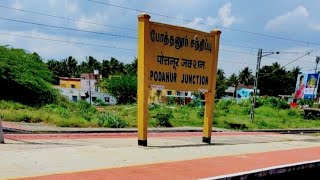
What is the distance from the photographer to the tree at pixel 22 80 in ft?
108

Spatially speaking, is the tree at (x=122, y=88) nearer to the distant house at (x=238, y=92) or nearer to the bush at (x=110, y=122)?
the distant house at (x=238, y=92)

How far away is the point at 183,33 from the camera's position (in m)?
13.1

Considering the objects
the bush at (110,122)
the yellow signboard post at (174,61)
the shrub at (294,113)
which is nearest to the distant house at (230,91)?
the shrub at (294,113)

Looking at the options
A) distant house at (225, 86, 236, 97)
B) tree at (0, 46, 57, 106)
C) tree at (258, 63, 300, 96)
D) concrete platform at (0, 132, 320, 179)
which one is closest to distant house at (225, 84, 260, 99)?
distant house at (225, 86, 236, 97)

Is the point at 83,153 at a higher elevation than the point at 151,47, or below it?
below

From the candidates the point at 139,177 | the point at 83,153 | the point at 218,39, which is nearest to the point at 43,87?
the point at 218,39

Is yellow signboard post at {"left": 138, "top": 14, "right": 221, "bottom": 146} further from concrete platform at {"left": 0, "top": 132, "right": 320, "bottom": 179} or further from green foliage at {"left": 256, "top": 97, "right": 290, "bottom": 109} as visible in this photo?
green foliage at {"left": 256, "top": 97, "right": 290, "bottom": 109}

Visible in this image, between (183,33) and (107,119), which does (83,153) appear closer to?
(183,33)

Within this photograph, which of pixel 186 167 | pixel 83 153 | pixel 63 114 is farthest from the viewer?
pixel 63 114

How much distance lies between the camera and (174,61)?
12992 millimetres

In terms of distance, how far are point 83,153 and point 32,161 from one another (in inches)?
64.7

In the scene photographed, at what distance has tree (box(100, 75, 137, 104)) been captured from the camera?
7188 cm

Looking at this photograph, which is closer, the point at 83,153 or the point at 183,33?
the point at 83,153

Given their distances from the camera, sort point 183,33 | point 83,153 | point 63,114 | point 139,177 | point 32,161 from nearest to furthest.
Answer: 1. point 139,177
2. point 32,161
3. point 83,153
4. point 183,33
5. point 63,114
